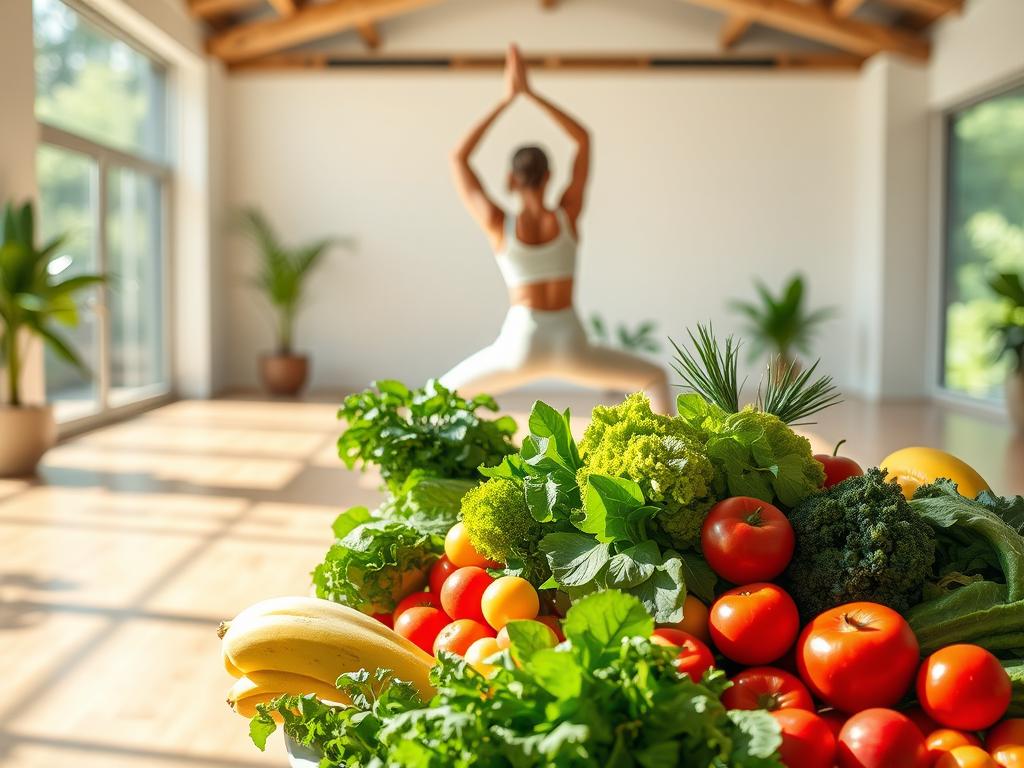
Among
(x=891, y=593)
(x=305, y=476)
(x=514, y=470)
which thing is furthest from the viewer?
(x=305, y=476)

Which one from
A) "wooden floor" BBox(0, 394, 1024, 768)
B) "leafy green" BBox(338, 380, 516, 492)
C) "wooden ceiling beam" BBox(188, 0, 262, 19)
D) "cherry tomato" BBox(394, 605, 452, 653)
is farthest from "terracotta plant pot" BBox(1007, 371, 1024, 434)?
"cherry tomato" BBox(394, 605, 452, 653)

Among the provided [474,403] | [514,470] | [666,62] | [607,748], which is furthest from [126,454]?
[666,62]

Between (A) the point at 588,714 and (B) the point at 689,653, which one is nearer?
→ (A) the point at 588,714

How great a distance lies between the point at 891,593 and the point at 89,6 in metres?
7.87

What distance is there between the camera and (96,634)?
9.66ft

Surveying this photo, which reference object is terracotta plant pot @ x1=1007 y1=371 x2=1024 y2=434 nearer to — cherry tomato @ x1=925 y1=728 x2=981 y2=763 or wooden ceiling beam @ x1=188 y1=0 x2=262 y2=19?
wooden ceiling beam @ x1=188 y1=0 x2=262 y2=19

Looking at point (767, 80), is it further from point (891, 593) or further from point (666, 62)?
point (891, 593)

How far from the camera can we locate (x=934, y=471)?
1.40m

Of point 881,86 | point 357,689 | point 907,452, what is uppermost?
point 881,86

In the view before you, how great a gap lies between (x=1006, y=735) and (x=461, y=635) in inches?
20.6

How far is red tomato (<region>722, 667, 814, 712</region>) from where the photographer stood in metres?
0.93

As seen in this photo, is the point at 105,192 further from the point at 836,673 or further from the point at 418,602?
the point at 836,673

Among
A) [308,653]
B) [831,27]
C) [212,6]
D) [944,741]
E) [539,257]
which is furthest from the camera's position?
[831,27]

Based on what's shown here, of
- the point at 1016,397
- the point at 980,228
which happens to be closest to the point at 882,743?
the point at 1016,397
